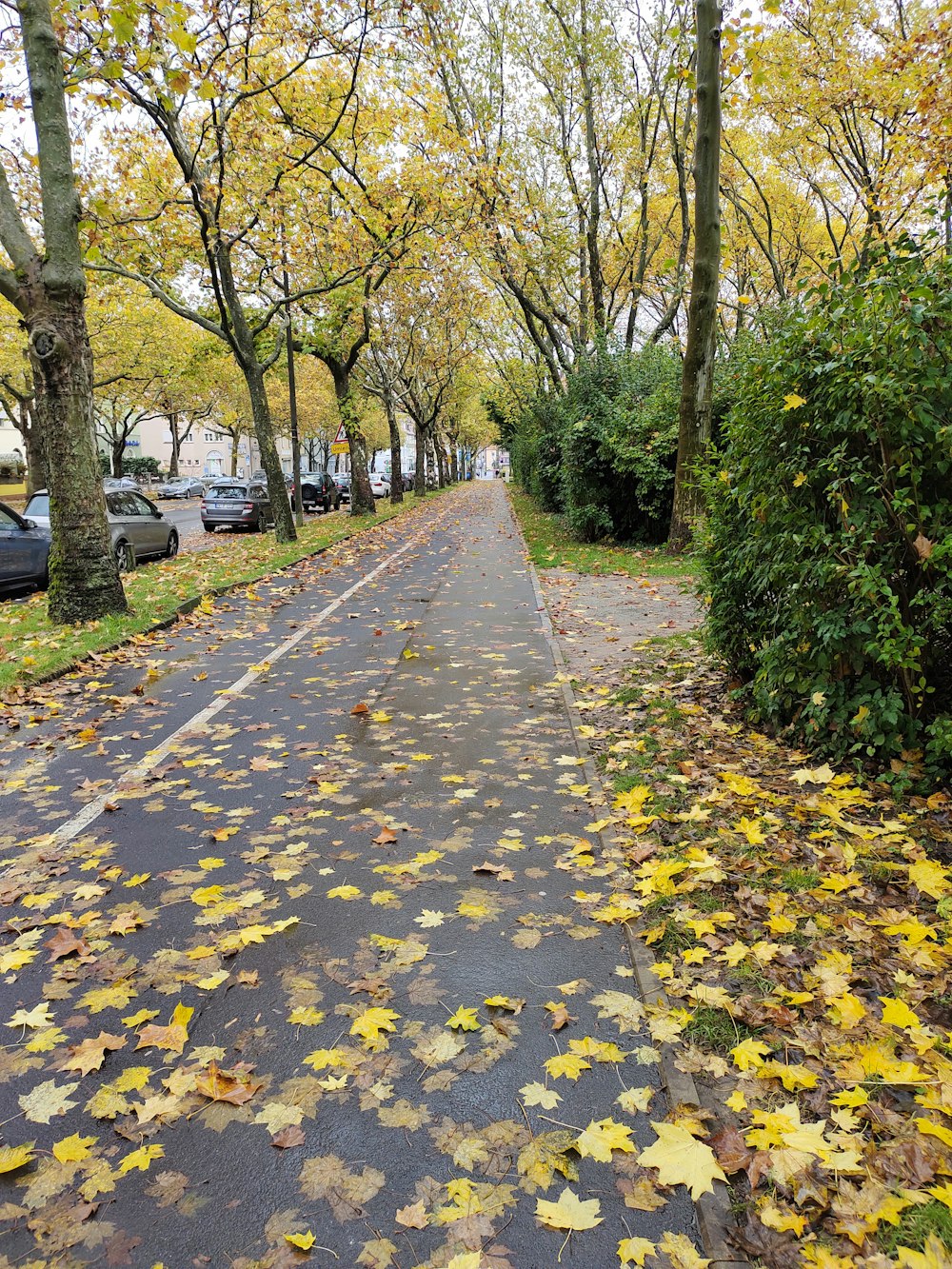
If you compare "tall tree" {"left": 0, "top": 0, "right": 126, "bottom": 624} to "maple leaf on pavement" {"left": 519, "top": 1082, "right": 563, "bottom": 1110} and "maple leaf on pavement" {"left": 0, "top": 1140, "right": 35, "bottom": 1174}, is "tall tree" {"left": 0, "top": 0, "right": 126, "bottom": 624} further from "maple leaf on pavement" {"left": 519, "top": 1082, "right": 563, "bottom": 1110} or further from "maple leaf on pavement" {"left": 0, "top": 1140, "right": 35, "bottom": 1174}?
"maple leaf on pavement" {"left": 519, "top": 1082, "right": 563, "bottom": 1110}

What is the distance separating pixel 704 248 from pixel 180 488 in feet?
170

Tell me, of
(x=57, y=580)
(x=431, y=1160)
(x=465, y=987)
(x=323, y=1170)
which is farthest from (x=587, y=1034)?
(x=57, y=580)

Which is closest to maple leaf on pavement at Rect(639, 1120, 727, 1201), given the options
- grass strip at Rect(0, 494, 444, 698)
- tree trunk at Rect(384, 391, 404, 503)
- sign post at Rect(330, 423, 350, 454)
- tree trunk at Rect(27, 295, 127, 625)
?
grass strip at Rect(0, 494, 444, 698)

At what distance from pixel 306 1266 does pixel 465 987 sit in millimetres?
1227

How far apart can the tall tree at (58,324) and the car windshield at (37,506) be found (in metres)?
6.09

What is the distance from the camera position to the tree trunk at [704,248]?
1162 cm

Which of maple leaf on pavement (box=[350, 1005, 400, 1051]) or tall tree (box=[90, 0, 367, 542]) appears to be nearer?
maple leaf on pavement (box=[350, 1005, 400, 1051])

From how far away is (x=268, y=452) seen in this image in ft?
67.5

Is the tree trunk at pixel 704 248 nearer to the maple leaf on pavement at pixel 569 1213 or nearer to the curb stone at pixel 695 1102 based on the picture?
the curb stone at pixel 695 1102

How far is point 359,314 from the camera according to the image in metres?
25.8

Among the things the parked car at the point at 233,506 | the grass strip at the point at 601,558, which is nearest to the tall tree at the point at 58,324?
the grass strip at the point at 601,558

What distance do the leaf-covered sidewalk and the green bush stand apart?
41cm

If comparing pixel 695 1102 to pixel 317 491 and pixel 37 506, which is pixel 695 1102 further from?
pixel 317 491

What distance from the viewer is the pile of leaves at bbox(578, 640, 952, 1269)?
7.14ft
